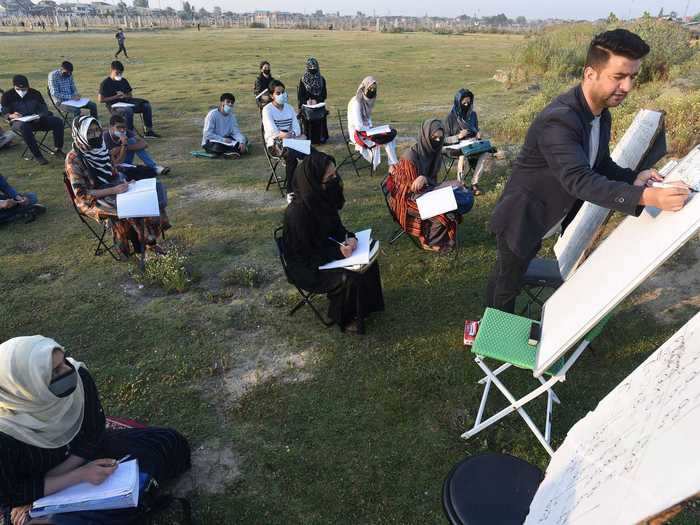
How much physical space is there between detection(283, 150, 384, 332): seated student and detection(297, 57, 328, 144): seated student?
21.4ft

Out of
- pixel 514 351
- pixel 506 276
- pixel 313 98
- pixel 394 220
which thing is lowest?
pixel 394 220

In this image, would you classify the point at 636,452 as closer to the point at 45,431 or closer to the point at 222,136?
the point at 45,431

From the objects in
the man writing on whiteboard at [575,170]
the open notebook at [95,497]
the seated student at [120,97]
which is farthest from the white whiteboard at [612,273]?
the seated student at [120,97]

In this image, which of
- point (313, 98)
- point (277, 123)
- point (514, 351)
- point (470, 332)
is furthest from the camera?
point (313, 98)

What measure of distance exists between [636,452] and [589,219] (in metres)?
3.09

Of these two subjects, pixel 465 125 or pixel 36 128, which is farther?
pixel 36 128

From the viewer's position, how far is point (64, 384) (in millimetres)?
2352

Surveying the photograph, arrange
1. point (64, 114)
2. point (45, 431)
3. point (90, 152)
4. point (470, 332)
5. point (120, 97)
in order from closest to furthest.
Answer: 1. point (45, 431)
2. point (470, 332)
3. point (90, 152)
4. point (120, 97)
5. point (64, 114)

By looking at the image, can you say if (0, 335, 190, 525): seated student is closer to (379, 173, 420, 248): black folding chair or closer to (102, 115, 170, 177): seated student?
(379, 173, 420, 248): black folding chair

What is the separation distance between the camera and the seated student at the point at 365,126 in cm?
816

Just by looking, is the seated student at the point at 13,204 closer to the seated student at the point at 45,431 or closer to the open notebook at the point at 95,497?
the seated student at the point at 45,431

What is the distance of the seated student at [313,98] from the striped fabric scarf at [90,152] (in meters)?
5.50

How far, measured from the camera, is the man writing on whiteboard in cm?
225

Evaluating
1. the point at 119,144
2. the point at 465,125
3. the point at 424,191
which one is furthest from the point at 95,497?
the point at 465,125
